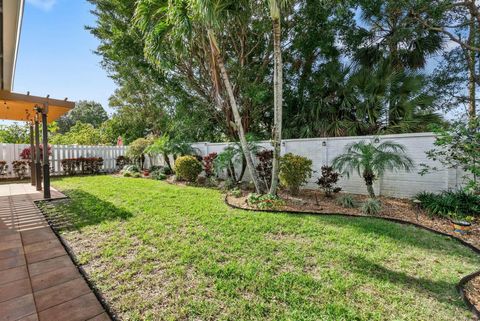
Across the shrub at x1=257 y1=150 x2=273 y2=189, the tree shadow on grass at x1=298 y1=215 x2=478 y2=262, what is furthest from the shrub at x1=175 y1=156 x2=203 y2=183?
A: the tree shadow on grass at x1=298 y1=215 x2=478 y2=262

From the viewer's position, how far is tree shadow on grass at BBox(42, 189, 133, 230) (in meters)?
3.99

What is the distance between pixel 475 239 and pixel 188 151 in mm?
8686

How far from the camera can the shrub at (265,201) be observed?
16.4 ft

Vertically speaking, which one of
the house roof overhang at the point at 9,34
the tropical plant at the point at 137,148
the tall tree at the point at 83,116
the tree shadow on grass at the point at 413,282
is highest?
the tall tree at the point at 83,116

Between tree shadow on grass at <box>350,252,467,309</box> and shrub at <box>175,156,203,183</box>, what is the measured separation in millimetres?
6338

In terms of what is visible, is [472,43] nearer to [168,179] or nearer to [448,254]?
[448,254]

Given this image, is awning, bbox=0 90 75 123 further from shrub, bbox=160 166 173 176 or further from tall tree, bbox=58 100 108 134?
tall tree, bbox=58 100 108 134

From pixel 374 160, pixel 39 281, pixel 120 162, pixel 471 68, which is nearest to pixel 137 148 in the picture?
pixel 120 162

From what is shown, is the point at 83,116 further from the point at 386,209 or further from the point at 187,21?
the point at 386,209

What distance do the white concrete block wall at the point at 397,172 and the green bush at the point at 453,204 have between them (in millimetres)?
412

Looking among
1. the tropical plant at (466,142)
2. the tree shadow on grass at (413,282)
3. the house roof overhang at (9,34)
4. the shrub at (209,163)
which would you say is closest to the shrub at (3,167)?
the house roof overhang at (9,34)

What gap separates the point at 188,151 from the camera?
9609mm

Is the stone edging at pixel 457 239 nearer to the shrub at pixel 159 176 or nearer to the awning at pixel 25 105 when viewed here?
the shrub at pixel 159 176

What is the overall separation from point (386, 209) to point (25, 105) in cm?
970
